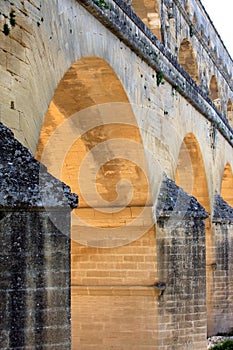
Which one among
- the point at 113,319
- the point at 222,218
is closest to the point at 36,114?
the point at 113,319

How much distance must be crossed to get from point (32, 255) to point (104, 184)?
17.7ft

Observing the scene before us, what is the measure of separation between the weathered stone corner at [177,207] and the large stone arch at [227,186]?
7811 mm

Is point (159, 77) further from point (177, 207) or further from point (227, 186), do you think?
point (227, 186)

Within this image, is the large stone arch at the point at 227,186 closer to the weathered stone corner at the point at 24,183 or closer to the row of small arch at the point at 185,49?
the row of small arch at the point at 185,49

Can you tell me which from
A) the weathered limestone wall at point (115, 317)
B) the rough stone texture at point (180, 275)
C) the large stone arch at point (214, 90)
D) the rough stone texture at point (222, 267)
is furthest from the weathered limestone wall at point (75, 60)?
the large stone arch at point (214, 90)

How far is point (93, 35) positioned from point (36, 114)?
75.8 inches

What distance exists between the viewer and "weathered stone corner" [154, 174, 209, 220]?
10.2m

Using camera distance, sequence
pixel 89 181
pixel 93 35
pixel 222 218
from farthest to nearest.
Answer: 1. pixel 222 218
2. pixel 89 181
3. pixel 93 35

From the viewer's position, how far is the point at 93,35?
7945 mm

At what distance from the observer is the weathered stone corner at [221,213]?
14797 millimetres

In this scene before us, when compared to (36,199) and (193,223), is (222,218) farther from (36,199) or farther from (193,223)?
(36,199)

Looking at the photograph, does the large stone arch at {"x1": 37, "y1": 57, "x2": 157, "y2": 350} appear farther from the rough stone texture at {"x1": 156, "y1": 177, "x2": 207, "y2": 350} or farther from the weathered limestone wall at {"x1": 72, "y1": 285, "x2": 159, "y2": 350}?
the rough stone texture at {"x1": 156, "y1": 177, "x2": 207, "y2": 350}

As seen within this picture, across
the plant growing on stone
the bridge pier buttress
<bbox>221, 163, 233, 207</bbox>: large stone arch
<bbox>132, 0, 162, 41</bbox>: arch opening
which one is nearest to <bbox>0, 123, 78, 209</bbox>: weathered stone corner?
the bridge pier buttress

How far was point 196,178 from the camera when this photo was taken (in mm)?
14375
